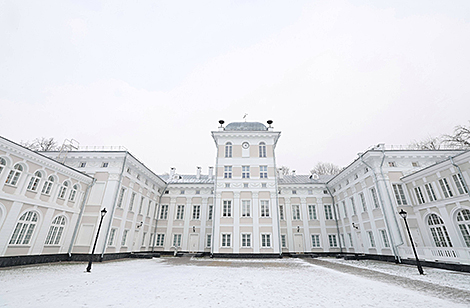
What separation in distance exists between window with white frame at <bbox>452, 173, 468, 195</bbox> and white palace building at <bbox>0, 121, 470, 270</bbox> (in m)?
0.10

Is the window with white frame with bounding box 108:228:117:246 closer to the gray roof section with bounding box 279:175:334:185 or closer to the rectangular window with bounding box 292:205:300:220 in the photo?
the gray roof section with bounding box 279:175:334:185

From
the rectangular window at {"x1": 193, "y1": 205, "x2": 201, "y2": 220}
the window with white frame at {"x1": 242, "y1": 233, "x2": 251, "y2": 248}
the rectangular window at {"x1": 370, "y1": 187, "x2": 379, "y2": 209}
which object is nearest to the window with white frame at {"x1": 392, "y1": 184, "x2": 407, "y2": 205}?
the rectangular window at {"x1": 370, "y1": 187, "x2": 379, "y2": 209}

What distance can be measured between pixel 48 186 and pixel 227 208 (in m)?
15.5

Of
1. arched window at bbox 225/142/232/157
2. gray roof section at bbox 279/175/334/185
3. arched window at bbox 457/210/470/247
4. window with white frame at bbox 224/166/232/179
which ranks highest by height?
arched window at bbox 225/142/232/157

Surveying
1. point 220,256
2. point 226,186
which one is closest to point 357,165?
point 226,186

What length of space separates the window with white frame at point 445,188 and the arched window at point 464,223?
1.26 m

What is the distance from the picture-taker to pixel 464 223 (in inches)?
567

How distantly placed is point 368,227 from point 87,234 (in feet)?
83.4

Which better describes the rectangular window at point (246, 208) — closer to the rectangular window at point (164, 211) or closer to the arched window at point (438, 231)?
the rectangular window at point (164, 211)

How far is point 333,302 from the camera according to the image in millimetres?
6309

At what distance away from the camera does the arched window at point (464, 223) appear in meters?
14.2

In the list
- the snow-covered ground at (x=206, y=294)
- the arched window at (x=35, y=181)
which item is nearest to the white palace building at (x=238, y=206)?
the arched window at (x=35, y=181)

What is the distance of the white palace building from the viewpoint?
14055 millimetres

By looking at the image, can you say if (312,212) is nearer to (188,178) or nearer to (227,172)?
(227,172)
